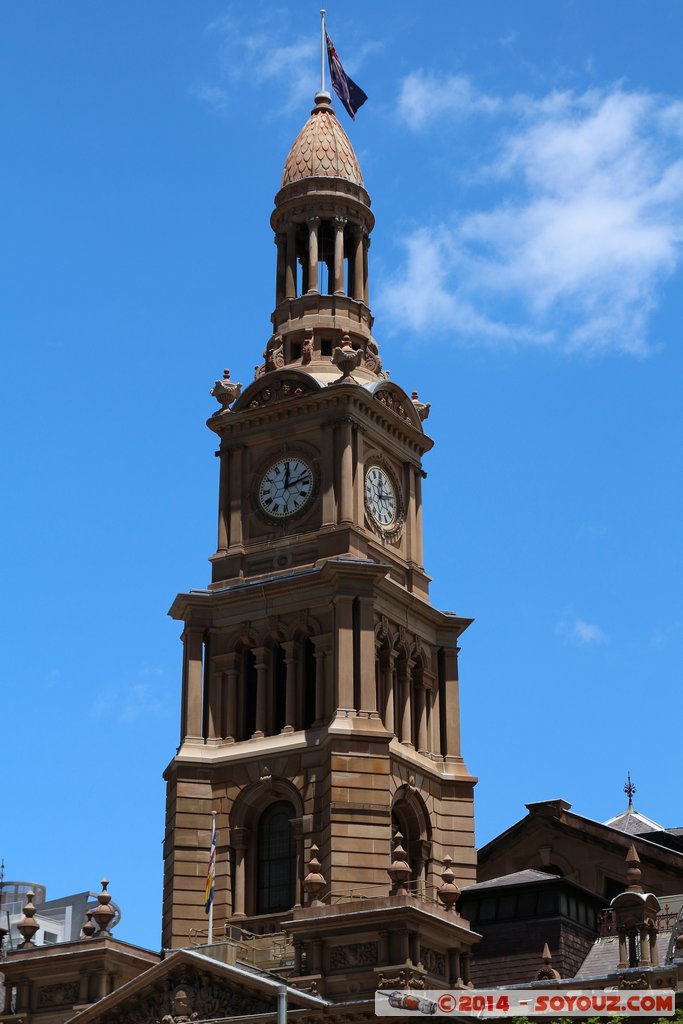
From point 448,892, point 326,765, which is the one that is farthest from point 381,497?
point 448,892

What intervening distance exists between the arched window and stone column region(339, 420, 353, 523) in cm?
1224

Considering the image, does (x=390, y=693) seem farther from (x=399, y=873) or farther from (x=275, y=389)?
(x=275, y=389)

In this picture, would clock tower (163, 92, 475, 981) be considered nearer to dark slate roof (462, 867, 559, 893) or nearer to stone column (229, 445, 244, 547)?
stone column (229, 445, 244, 547)

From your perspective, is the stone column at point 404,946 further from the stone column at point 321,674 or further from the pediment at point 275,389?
the pediment at point 275,389

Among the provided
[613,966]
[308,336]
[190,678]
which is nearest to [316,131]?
[308,336]

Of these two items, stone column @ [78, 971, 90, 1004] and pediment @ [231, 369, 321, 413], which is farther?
pediment @ [231, 369, 321, 413]

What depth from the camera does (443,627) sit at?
8794cm

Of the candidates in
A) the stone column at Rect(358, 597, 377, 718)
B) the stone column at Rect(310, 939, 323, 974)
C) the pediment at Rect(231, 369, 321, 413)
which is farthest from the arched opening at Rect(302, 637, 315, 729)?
the stone column at Rect(310, 939, 323, 974)

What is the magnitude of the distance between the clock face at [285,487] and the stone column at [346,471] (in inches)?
79.4

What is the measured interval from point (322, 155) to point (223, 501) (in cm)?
1753

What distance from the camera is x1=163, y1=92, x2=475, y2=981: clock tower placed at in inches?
3130

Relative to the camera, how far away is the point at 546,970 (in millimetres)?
73875

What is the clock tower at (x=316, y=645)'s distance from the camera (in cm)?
7950

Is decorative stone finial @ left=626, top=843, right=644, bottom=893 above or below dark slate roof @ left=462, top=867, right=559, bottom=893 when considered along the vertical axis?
below
